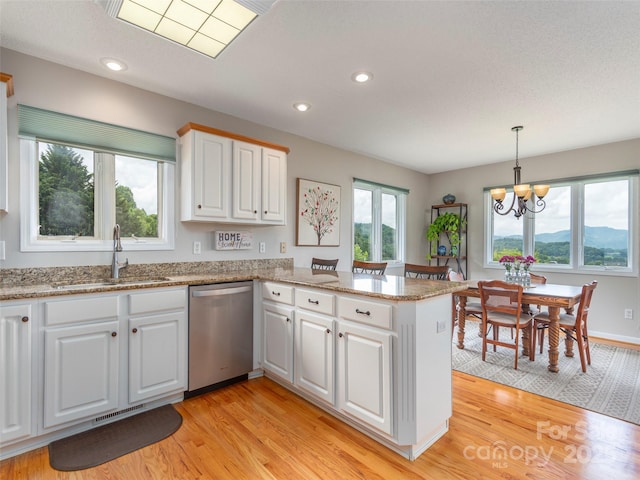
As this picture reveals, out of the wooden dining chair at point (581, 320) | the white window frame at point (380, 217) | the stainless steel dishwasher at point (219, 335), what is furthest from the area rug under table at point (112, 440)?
the wooden dining chair at point (581, 320)

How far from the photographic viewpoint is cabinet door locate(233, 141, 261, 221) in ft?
9.84

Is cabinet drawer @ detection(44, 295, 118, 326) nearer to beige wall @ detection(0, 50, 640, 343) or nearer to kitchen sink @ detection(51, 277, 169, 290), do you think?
kitchen sink @ detection(51, 277, 169, 290)

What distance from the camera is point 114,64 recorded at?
2.37m

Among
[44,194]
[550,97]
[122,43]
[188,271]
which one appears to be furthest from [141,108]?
[550,97]

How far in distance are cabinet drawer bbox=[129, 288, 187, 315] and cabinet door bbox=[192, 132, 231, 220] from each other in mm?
738

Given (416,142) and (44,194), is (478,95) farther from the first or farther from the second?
(44,194)

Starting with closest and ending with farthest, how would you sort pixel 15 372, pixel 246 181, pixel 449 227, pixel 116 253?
pixel 15 372 < pixel 116 253 < pixel 246 181 < pixel 449 227

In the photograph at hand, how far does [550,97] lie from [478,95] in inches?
24.8

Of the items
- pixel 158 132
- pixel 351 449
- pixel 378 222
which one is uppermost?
pixel 158 132

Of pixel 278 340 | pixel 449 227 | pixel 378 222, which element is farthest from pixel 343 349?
pixel 449 227

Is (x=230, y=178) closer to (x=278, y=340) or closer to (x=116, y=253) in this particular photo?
(x=116, y=253)

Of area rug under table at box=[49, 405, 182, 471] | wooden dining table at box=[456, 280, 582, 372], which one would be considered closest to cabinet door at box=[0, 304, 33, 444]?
area rug under table at box=[49, 405, 182, 471]

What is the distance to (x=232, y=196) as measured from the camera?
2980 mm

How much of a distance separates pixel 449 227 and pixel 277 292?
12.6ft
